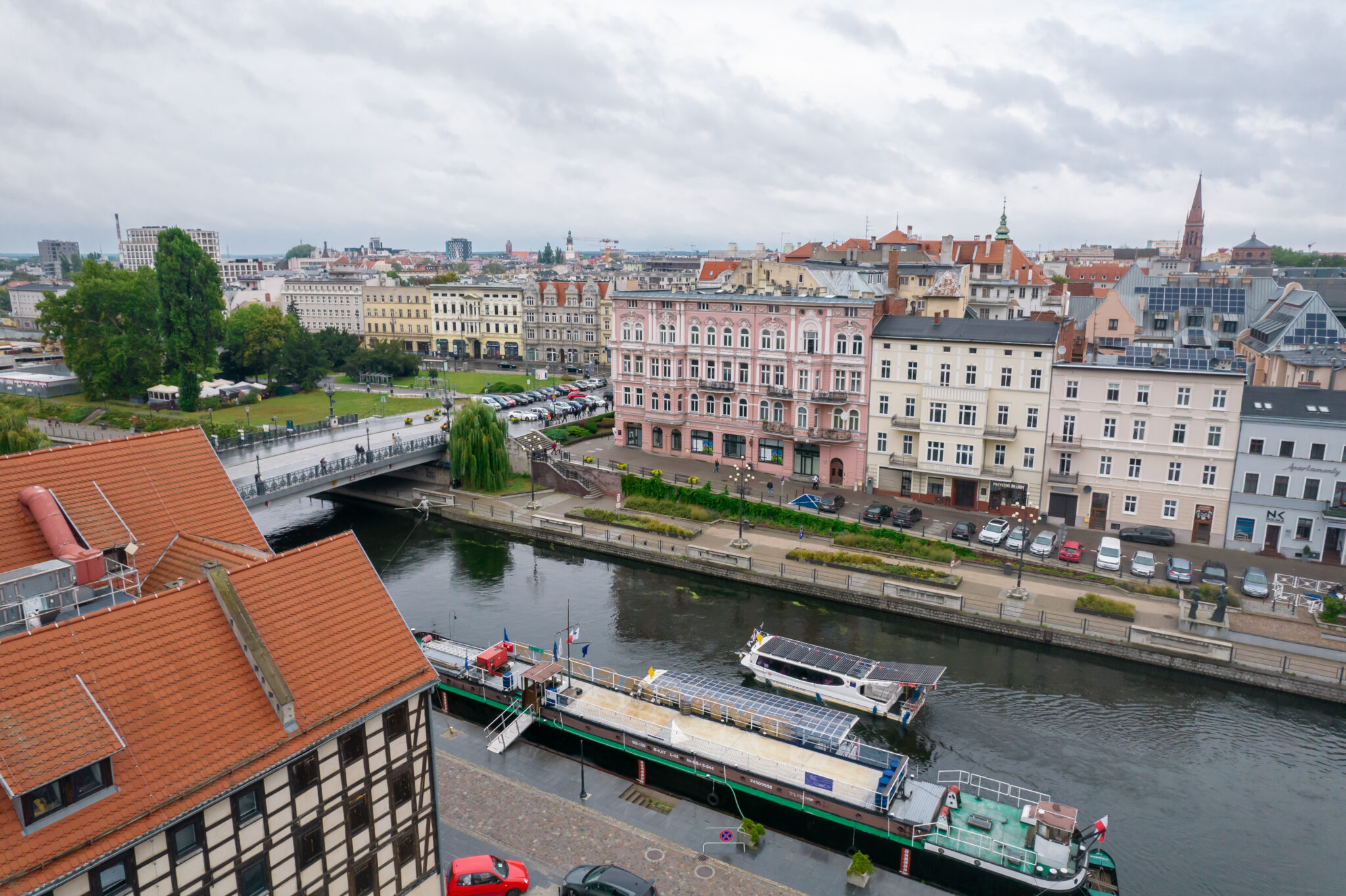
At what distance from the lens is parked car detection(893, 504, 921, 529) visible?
5359 cm

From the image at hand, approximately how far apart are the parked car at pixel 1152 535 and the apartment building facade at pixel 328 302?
4598 inches

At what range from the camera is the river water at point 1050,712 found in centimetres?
2770

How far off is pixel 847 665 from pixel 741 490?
20.2 metres

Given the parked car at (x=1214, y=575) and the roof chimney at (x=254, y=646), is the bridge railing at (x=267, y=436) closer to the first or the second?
the roof chimney at (x=254, y=646)

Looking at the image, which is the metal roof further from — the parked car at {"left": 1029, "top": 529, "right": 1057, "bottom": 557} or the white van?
the white van

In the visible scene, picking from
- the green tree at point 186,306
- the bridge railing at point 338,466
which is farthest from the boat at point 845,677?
the green tree at point 186,306

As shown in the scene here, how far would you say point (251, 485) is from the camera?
53438mm

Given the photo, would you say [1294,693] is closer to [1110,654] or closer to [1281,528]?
[1110,654]

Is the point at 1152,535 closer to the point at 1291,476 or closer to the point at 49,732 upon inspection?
the point at 1291,476

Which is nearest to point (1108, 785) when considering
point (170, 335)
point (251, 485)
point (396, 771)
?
point (396, 771)

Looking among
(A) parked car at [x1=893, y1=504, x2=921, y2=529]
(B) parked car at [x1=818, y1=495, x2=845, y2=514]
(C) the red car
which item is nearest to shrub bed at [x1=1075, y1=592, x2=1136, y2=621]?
(A) parked car at [x1=893, y1=504, x2=921, y2=529]

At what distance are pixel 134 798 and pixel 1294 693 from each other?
139 ft

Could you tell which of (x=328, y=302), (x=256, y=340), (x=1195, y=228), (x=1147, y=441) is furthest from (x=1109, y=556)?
(x=1195, y=228)

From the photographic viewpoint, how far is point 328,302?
455 ft
